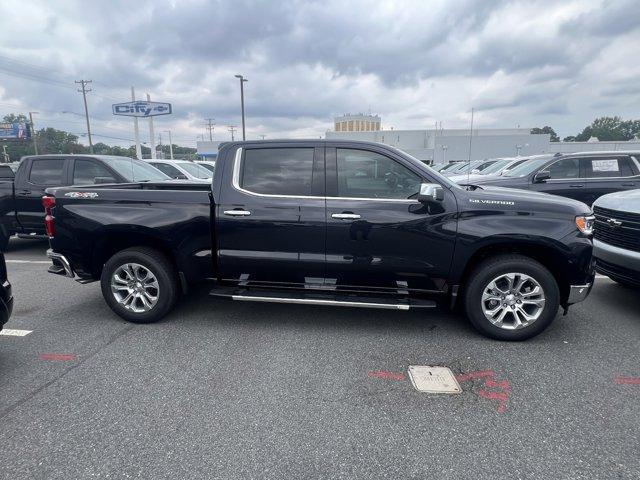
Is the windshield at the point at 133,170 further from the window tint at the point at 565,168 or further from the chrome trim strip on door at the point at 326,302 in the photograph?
the window tint at the point at 565,168

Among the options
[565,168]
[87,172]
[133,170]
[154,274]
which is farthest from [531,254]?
[87,172]

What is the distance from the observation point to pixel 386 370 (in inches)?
128

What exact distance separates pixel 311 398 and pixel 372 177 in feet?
6.97

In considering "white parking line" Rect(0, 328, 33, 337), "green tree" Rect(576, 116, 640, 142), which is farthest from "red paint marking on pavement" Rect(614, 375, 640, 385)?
"green tree" Rect(576, 116, 640, 142)

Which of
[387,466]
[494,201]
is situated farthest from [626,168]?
[387,466]

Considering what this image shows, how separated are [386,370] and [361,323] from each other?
3.15 feet

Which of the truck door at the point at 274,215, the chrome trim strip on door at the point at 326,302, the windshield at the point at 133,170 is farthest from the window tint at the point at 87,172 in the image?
the chrome trim strip on door at the point at 326,302

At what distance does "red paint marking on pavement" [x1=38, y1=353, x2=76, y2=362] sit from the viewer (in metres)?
3.43

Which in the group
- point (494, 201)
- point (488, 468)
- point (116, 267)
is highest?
point (494, 201)

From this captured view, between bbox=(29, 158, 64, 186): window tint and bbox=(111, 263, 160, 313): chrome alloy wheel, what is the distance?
4.24m

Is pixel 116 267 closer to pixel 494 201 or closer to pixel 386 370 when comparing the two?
pixel 386 370

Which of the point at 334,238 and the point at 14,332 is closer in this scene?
the point at 334,238

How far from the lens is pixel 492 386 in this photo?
302 centimetres

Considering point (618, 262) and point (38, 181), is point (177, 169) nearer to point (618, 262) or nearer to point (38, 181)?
point (38, 181)
